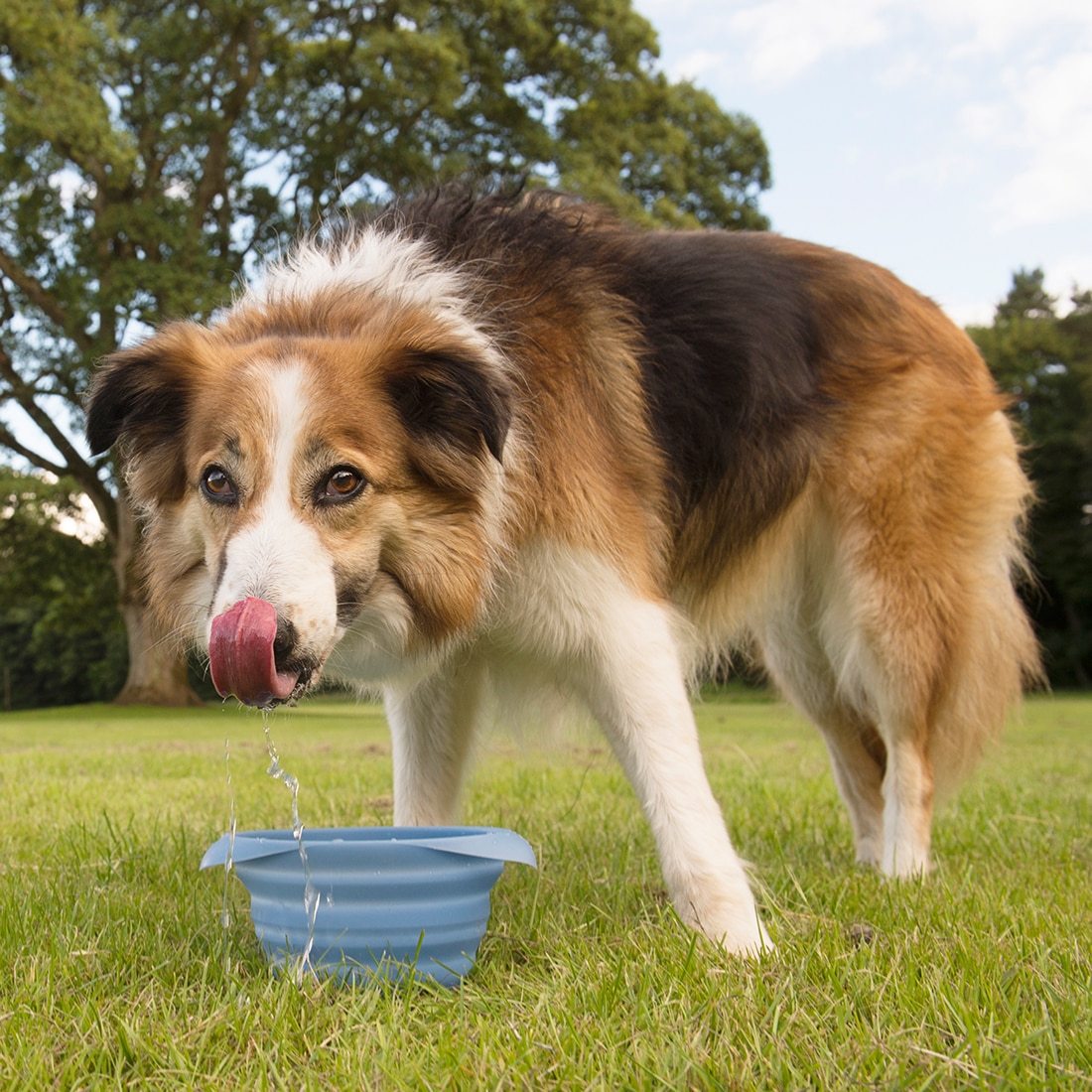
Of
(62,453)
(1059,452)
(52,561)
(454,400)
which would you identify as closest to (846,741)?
(454,400)

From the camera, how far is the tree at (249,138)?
18688 mm

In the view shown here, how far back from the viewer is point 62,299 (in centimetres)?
1967

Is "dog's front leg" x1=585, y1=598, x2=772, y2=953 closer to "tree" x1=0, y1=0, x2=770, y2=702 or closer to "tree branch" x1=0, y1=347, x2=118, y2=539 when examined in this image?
"tree" x1=0, y1=0, x2=770, y2=702

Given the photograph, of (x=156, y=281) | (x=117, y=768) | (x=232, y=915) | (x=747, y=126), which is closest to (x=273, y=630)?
(x=232, y=915)

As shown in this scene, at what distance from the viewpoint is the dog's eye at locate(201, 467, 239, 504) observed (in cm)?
281

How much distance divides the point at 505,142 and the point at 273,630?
1932 cm

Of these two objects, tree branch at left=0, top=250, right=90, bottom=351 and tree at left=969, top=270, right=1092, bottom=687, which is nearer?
tree branch at left=0, top=250, right=90, bottom=351

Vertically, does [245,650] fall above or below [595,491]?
below

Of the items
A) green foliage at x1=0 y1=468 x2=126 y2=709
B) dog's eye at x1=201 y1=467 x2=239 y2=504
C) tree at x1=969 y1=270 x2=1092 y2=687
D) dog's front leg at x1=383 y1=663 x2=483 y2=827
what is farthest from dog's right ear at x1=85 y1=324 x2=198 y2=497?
tree at x1=969 y1=270 x2=1092 y2=687

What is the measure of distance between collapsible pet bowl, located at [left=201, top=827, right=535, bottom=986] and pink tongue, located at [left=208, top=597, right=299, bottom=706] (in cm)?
36

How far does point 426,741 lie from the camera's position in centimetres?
385

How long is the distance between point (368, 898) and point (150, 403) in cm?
150

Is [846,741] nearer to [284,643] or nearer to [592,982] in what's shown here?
[592,982]

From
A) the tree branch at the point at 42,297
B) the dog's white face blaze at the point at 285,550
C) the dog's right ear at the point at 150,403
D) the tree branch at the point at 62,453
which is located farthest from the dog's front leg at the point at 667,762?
the tree branch at the point at 62,453
